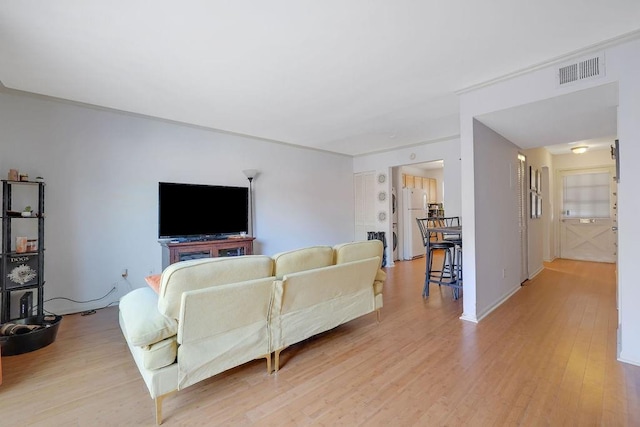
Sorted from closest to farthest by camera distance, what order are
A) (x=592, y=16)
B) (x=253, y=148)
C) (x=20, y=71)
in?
(x=592, y=16) → (x=20, y=71) → (x=253, y=148)

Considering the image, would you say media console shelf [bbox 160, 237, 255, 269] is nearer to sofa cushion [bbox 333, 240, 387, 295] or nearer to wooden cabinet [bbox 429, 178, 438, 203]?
sofa cushion [bbox 333, 240, 387, 295]

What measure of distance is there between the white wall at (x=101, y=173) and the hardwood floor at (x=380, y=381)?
700mm

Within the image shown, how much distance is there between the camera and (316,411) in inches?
65.2

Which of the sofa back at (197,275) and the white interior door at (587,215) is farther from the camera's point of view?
the white interior door at (587,215)

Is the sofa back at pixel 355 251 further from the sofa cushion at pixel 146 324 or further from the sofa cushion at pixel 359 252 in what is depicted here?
the sofa cushion at pixel 146 324

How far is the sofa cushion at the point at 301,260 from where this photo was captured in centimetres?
209

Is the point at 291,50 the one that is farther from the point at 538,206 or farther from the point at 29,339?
the point at 538,206

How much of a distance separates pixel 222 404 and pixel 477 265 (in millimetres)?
2566

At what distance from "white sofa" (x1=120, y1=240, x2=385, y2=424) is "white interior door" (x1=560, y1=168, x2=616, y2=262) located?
20.4 feet

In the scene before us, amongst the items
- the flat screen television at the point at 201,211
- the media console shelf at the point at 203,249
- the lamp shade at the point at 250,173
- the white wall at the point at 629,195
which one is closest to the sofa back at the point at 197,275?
the media console shelf at the point at 203,249

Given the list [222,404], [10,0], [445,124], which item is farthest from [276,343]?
[445,124]

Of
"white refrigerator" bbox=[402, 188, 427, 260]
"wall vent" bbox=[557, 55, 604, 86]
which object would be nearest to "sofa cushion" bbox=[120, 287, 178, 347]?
"wall vent" bbox=[557, 55, 604, 86]

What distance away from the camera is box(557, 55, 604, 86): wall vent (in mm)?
2253

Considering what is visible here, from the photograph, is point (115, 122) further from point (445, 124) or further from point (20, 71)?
point (445, 124)
